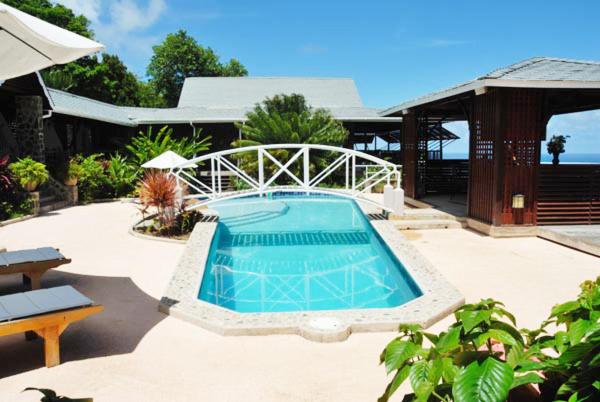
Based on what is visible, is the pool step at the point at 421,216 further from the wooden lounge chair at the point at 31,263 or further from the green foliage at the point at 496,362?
the green foliage at the point at 496,362

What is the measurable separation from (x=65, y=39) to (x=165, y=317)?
10.4 feet

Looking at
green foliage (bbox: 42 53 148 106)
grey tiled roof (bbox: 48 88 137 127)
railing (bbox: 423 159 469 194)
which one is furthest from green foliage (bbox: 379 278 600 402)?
green foliage (bbox: 42 53 148 106)

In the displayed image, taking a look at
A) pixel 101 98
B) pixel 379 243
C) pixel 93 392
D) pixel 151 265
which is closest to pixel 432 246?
pixel 379 243

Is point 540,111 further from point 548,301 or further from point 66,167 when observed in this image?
point 66,167

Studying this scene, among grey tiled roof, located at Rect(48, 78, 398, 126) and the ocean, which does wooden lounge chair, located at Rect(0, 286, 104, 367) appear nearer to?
the ocean

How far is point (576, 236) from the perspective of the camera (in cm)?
860

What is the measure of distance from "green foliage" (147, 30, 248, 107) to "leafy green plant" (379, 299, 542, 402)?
4927 centimetres

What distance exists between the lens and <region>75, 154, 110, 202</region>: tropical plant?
15.7 metres

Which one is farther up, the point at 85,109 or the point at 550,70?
the point at 85,109

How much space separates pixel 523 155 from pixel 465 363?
926 cm

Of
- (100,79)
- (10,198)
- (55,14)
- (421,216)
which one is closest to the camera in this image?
(421,216)

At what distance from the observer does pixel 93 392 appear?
362 cm

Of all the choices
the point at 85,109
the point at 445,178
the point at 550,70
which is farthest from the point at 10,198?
the point at 550,70

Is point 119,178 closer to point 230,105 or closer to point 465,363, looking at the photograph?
point 230,105
